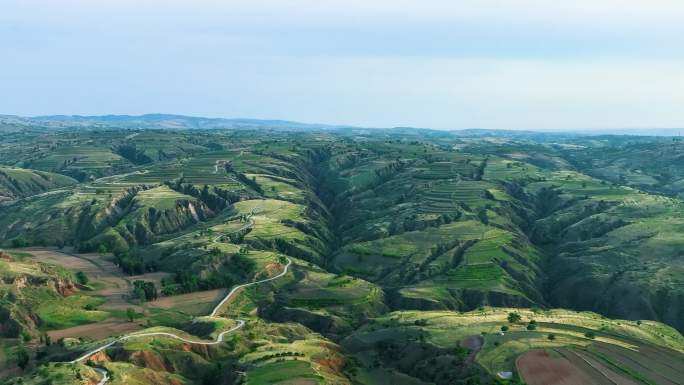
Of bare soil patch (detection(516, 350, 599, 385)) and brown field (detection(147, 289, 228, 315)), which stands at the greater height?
bare soil patch (detection(516, 350, 599, 385))

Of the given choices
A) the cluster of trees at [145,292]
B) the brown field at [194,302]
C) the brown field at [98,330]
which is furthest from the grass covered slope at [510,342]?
the cluster of trees at [145,292]

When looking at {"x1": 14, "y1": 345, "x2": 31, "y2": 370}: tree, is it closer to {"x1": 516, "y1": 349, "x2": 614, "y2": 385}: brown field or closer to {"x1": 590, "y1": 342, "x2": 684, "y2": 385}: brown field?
{"x1": 516, "y1": 349, "x2": 614, "y2": 385}: brown field

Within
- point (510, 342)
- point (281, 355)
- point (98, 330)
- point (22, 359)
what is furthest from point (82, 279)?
point (510, 342)

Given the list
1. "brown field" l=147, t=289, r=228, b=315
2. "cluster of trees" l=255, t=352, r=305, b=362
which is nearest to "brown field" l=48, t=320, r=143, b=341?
"brown field" l=147, t=289, r=228, b=315

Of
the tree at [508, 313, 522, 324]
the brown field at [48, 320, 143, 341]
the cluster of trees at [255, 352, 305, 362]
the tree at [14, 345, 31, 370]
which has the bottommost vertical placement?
the brown field at [48, 320, 143, 341]

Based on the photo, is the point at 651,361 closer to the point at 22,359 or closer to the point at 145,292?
the point at 22,359

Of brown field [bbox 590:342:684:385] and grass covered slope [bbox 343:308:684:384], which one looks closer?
brown field [bbox 590:342:684:385]

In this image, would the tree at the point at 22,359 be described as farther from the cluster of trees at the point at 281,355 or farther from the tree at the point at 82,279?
the tree at the point at 82,279
